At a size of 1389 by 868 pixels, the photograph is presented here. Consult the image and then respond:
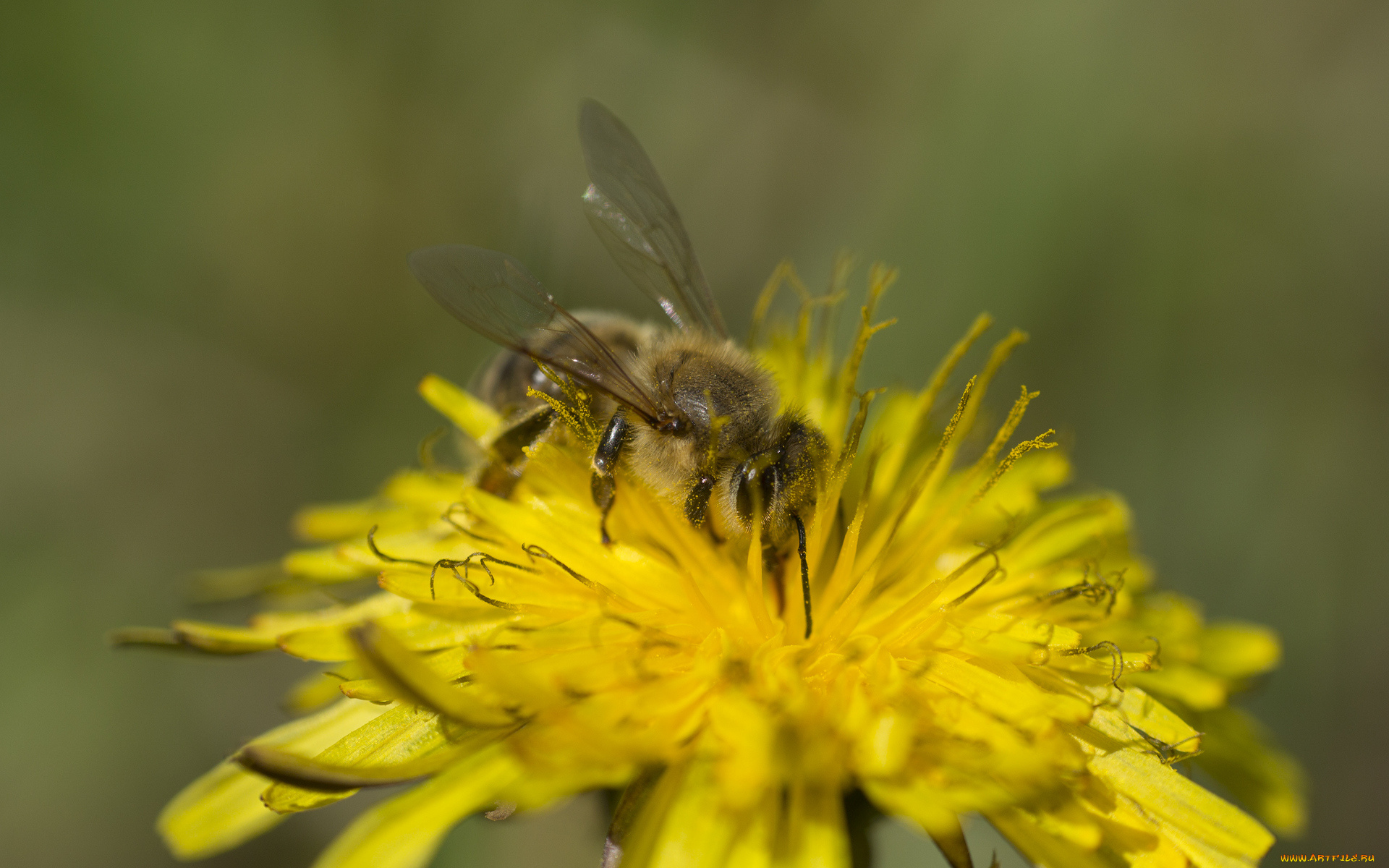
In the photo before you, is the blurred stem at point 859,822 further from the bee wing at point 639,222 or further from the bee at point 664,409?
the bee wing at point 639,222

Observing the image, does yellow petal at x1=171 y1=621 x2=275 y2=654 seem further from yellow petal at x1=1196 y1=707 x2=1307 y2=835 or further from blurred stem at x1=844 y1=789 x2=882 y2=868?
yellow petal at x1=1196 y1=707 x2=1307 y2=835

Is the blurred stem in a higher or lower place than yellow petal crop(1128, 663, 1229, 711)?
lower

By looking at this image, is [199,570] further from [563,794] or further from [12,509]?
[563,794]

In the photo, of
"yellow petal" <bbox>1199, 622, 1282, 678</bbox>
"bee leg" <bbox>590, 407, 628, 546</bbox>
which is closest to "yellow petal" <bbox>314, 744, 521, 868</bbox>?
"bee leg" <bbox>590, 407, 628, 546</bbox>

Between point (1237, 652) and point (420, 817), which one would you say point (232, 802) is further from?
point (1237, 652)

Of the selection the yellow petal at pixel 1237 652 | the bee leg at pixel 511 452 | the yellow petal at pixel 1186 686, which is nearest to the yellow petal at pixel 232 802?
Result: the bee leg at pixel 511 452

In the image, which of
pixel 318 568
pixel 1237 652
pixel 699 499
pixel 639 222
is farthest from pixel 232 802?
pixel 1237 652

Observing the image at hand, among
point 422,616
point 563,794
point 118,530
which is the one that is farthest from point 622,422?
point 118,530
